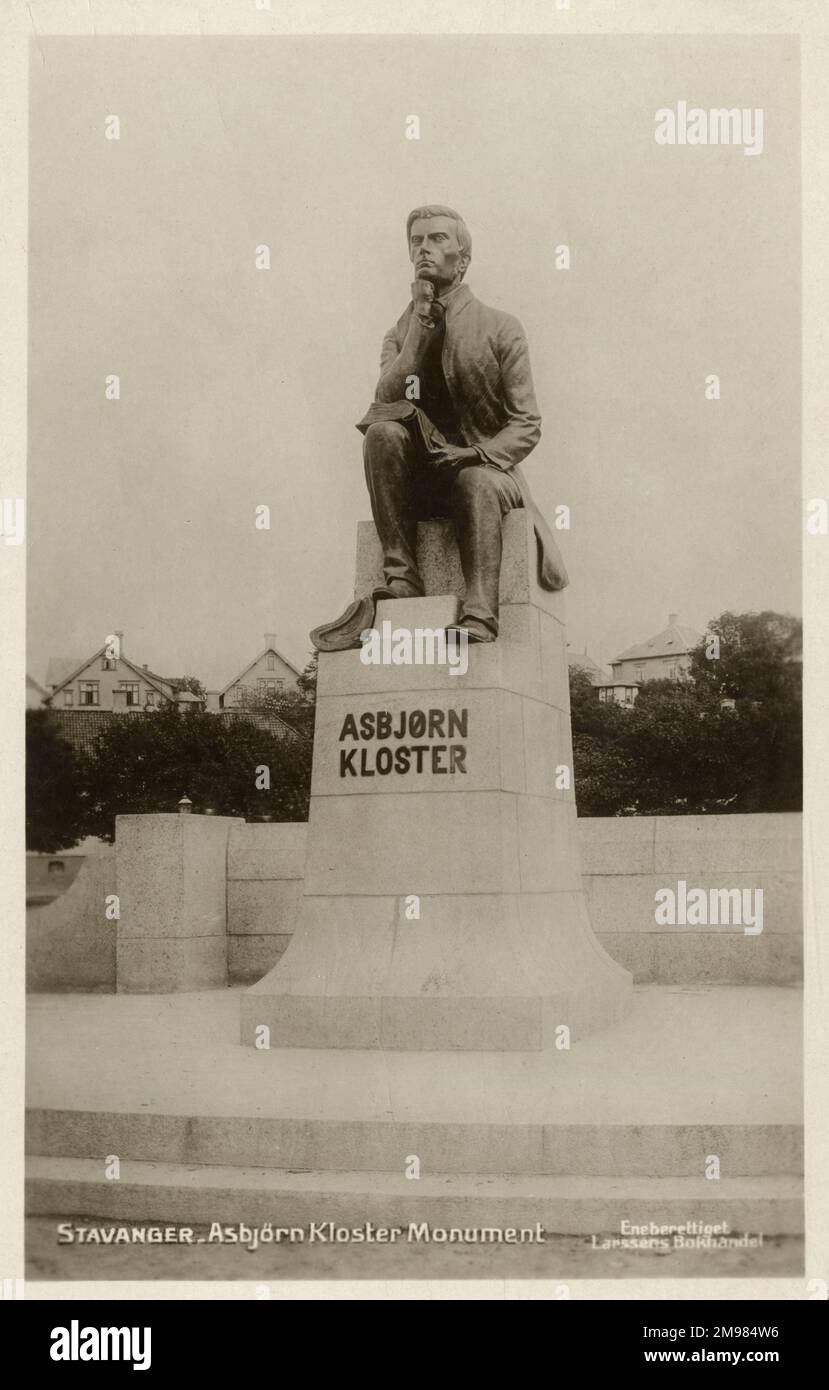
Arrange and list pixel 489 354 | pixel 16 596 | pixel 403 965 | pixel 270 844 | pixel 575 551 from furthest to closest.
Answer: pixel 575 551 < pixel 270 844 < pixel 489 354 < pixel 403 965 < pixel 16 596

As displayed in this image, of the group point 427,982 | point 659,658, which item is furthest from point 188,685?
point 427,982

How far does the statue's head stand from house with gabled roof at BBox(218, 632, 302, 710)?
29821 millimetres

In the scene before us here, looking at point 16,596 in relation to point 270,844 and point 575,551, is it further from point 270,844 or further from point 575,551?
point 575,551

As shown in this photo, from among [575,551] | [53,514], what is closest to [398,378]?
[53,514]

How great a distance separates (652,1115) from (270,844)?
643cm

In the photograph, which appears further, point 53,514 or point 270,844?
point 53,514

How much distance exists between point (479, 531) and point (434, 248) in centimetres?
196

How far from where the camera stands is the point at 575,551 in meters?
37.4

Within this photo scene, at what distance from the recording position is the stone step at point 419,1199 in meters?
6.03

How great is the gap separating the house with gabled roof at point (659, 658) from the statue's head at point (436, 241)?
36395mm

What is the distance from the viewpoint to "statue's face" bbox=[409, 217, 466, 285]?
9.32 m

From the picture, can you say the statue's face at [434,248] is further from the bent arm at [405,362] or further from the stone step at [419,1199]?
the stone step at [419,1199]

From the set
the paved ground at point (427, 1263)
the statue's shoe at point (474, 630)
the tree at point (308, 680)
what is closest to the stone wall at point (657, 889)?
the statue's shoe at point (474, 630)

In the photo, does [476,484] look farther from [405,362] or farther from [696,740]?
[696,740]
